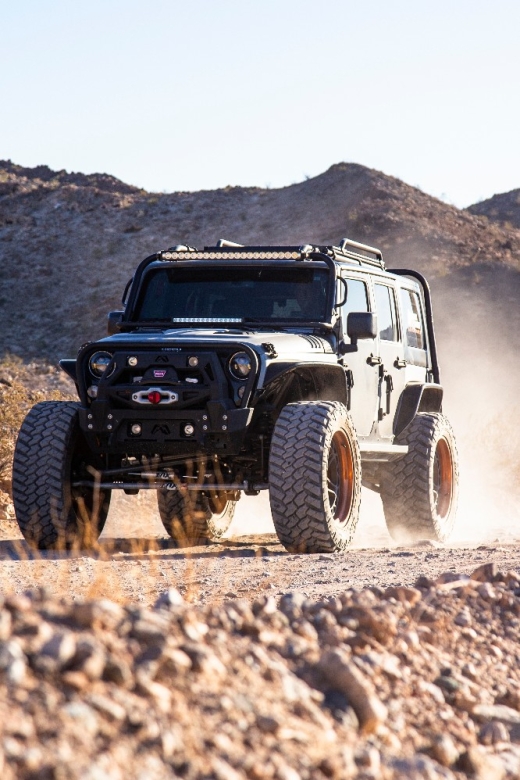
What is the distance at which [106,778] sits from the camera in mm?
2363

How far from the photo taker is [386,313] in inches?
426

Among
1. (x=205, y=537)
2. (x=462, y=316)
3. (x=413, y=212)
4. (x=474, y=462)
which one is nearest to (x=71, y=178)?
(x=413, y=212)

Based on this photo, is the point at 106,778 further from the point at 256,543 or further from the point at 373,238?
the point at 373,238

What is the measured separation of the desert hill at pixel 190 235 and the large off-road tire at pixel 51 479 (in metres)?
26.0

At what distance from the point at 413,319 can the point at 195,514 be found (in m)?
2.99

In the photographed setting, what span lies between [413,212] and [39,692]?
42300mm

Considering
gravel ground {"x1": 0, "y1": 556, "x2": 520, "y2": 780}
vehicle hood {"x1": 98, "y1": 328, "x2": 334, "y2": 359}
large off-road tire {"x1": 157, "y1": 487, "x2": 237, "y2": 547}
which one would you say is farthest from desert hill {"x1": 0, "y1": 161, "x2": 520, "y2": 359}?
gravel ground {"x1": 0, "y1": 556, "x2": 520, "y2": 780}

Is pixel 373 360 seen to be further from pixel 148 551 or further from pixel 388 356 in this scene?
pixel 148 551

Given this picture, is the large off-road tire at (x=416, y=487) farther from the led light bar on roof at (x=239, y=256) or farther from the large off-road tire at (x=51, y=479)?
the large off-road tire at (x=51, y=479)

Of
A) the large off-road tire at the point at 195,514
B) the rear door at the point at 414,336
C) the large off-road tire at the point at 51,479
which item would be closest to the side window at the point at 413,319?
the rear door at the point at 414,336

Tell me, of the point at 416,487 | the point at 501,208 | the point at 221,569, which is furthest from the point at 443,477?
the point at 501,208

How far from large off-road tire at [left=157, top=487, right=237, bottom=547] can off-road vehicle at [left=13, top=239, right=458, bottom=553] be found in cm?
50

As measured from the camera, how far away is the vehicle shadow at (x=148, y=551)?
8.12m

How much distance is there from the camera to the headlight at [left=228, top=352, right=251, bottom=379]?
8.25 m
